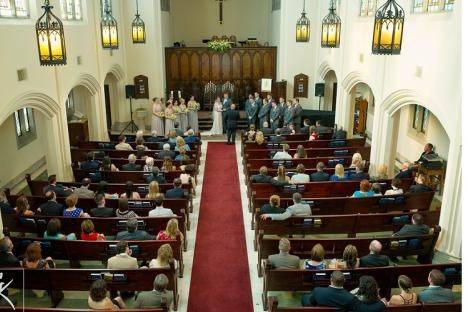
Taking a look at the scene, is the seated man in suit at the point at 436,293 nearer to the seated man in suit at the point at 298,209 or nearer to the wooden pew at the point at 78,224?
the seated man in suit at the point at 298,209

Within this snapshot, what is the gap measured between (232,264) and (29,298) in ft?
11.4

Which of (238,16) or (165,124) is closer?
(165,124)

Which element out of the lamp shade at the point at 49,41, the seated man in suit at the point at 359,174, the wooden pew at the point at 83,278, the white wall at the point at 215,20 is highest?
the white wall at the point at 215,20

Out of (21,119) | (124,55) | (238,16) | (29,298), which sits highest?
(238,16)

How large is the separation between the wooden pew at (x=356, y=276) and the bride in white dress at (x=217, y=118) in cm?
1132

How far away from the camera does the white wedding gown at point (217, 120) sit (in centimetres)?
1706

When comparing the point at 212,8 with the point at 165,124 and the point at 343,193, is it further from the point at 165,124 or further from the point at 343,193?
the point at 343,193

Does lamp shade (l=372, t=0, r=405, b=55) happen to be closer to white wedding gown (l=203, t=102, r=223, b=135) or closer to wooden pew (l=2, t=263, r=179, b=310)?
wooden pew (l=2, t=263, r=179, b=310)

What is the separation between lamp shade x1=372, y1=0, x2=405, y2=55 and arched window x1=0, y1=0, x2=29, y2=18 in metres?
7.62

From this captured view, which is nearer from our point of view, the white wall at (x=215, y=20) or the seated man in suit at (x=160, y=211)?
the seated man in suit at (x=160, y=211)

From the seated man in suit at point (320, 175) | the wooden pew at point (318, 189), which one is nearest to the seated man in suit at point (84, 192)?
the wooden pew at point (318, 189)

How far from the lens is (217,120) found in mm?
17234

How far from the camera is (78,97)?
56.5 ft

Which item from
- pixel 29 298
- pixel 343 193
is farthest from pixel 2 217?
pixel 343 193
